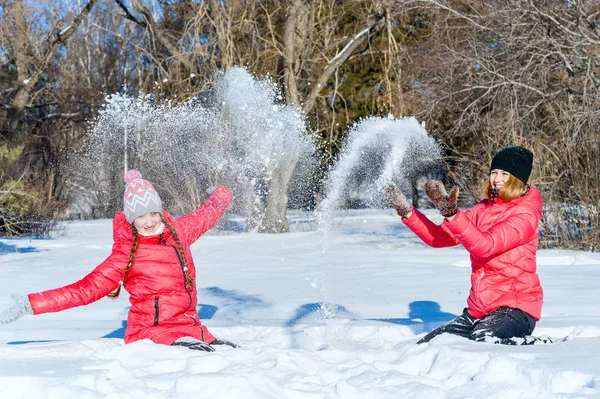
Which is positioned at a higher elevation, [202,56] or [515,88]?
[202,56]

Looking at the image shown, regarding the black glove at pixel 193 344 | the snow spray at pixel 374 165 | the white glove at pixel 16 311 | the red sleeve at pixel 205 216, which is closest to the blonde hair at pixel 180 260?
the red sleeve at pixel 205 216

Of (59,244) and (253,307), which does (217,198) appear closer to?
(253,307)

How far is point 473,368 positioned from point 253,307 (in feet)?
11.2

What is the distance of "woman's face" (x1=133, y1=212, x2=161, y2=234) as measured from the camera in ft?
14.2

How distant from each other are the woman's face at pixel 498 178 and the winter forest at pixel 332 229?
6 centimetres

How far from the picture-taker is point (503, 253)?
4387 mm

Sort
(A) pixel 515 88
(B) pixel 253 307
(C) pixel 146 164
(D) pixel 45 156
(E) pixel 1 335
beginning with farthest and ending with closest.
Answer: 1. (D) pixel 45 156
2. (C) pixel 146 164
3. (A) pixel 515 88
4. (B) pixel 253 307
5. (E) pixel 1 335

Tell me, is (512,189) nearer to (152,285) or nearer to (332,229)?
(152,285)

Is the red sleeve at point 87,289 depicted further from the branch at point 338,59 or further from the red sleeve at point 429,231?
the branch at point 338,59

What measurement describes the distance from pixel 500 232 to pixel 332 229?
1088cm

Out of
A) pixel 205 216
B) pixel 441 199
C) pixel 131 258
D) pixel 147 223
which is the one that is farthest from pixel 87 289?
pixel 441 199

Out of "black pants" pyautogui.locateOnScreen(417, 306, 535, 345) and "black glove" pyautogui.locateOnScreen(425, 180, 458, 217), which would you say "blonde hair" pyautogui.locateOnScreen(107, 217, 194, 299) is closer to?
"black glove" pyautogui.locateOnScreen(425, 180, 458, 217)

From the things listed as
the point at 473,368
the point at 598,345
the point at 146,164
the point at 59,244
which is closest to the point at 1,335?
the point at 473,368

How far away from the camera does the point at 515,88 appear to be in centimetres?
1259
